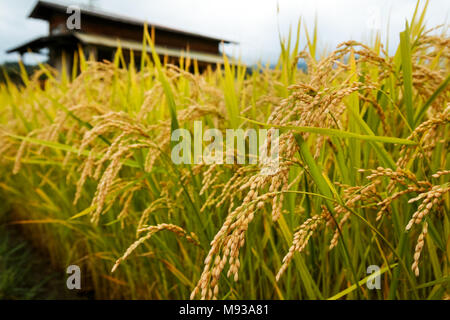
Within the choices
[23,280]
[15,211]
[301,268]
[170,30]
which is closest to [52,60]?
[170,30]

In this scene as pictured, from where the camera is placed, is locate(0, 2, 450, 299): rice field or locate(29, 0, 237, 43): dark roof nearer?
locate(0, 2, 450, 299): rice field

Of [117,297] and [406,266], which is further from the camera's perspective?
[117,297]

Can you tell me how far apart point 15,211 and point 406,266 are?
3849 mm

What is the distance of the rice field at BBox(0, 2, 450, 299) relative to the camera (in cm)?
67

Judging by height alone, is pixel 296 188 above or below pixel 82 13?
below

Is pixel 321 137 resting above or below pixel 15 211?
above

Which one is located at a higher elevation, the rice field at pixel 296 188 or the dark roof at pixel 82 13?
the dark roof at pixel 82 13

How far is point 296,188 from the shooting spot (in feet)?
3.28

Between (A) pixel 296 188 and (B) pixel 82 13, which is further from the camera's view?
(B) pixel 82 13

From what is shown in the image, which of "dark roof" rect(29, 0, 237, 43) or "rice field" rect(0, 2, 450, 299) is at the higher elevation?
"dark roof" rect(29, 0, 237, 43)

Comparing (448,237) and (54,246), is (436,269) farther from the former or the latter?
(54,246)

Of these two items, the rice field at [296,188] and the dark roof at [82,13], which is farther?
the dark roof at [82,13]

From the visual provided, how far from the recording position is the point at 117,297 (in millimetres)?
1899

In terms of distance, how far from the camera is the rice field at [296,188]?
0.67 m
